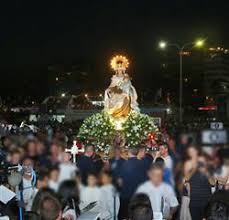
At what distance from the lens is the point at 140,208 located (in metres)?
4.85

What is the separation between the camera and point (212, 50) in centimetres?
9762

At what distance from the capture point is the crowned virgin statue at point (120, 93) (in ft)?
89.6

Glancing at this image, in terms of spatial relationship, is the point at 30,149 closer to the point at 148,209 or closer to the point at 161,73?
the point at 148,209

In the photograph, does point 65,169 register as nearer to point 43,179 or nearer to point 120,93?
point 43,179

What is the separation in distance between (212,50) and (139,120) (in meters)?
76.6

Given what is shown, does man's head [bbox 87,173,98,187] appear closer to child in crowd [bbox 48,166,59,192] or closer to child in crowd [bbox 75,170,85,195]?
child in crowd [bbox 75,170,85,195]

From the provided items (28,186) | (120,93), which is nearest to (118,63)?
(120,93)

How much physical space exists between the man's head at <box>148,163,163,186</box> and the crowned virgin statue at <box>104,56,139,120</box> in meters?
22.4

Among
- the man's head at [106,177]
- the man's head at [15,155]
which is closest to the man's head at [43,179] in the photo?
the man's head at [15,155]

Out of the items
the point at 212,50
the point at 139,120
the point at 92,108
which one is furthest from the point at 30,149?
the point at 212,50

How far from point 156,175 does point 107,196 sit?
0.62 metres

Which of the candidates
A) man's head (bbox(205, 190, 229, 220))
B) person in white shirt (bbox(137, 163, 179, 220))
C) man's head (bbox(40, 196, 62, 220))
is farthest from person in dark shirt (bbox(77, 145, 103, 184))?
man's head (bbox(205, 190, 229, 220))

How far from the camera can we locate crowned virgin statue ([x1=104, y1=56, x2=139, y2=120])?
27312 millimetres

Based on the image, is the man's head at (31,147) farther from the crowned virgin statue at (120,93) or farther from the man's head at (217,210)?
the crowned virgin statue at (120,93)
